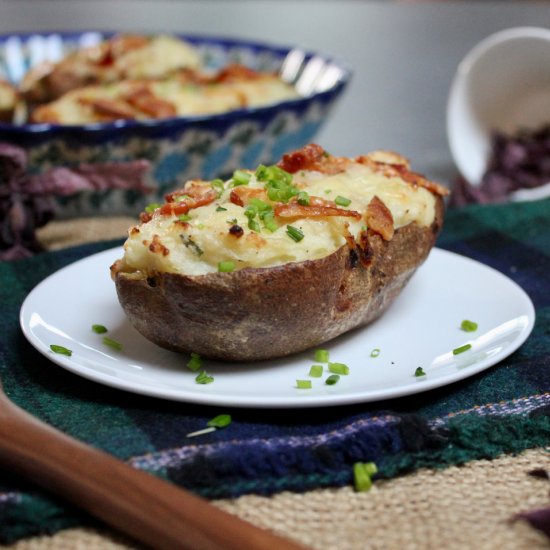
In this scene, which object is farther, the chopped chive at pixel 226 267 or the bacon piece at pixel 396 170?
the bacon piece at pixel 396 170


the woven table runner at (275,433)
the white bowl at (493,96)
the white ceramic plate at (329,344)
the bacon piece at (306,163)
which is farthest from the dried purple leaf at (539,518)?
the white bowl at (493,96)

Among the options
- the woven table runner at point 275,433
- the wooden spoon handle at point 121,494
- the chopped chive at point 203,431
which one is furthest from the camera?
the chopped chive at point 203,431

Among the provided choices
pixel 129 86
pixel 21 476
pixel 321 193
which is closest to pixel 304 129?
pixel 129 86

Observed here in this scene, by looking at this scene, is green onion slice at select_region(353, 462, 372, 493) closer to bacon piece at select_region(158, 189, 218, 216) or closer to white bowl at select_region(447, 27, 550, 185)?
bacon piece at select_region(158, 189, 218, 216)

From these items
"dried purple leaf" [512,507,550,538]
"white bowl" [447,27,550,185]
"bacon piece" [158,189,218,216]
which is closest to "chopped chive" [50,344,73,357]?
"bacon piece" [158,189,218,216]

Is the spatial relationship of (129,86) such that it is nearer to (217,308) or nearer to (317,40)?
(217,308)

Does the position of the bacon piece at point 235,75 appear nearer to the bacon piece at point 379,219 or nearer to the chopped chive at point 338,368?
the bacon piece at point 379,219

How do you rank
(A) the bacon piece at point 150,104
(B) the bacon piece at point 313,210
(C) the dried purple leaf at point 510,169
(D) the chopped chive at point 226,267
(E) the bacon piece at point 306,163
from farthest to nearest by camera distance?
1. (C) the dried purple leaf at point 510,169
2. (A) the bacon piece at point 150,104
3. (E) the bacon piece at point 306,163
4. (B) the bacon piece at point 313,210
5. (D) the chopped chive at point 226,267
